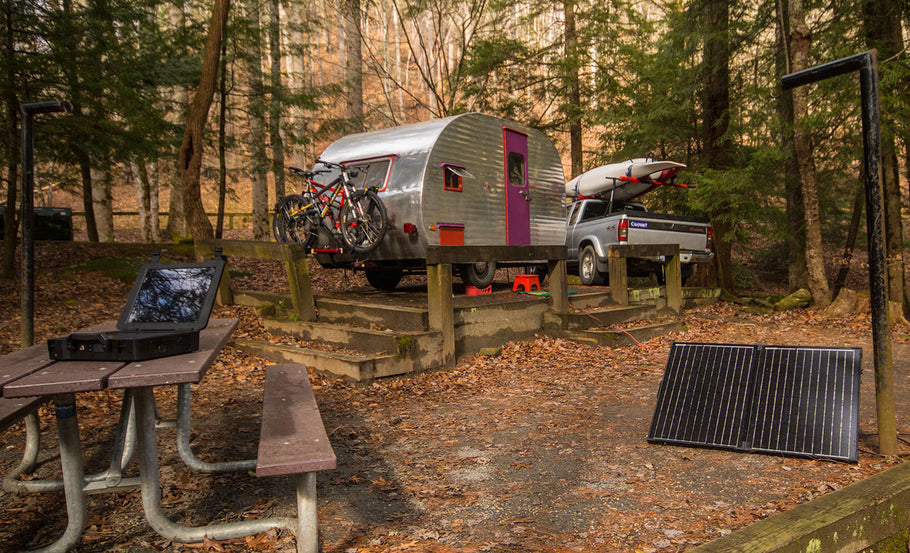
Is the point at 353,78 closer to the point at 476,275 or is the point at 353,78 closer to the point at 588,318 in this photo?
the point at 476,275

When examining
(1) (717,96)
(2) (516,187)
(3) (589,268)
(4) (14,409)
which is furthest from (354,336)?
(1) (717,96)

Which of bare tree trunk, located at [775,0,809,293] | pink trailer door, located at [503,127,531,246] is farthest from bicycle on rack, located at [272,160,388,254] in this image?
bare tree trunk, located at [775,0,809,293]

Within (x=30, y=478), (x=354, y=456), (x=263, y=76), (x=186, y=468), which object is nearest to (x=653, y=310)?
(x=354, y=456)

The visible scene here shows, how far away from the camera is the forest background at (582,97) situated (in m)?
11.0

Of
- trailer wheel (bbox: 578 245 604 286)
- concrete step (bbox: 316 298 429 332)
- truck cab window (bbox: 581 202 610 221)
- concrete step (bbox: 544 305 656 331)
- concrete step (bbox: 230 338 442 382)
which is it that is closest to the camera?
concrete step (bbox: 230 338 442 382)

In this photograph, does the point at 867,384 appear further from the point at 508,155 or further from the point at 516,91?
the point at 516,91

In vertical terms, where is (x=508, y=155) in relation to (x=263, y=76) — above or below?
below

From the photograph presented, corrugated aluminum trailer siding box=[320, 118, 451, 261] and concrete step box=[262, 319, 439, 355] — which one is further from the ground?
corrugated aluminum trailer siding box=[320, 118, 451, 261]

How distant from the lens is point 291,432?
3090 millimetres

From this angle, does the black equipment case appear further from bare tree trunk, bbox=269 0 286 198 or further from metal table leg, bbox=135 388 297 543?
bare tree trunk, bbox=269 0 286 198

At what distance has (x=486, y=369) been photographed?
7.71m

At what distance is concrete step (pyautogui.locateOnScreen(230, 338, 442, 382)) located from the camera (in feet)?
22.0

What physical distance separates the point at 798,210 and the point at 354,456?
1422 centimetres

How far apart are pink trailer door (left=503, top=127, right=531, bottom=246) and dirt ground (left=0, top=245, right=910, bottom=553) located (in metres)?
4.24
